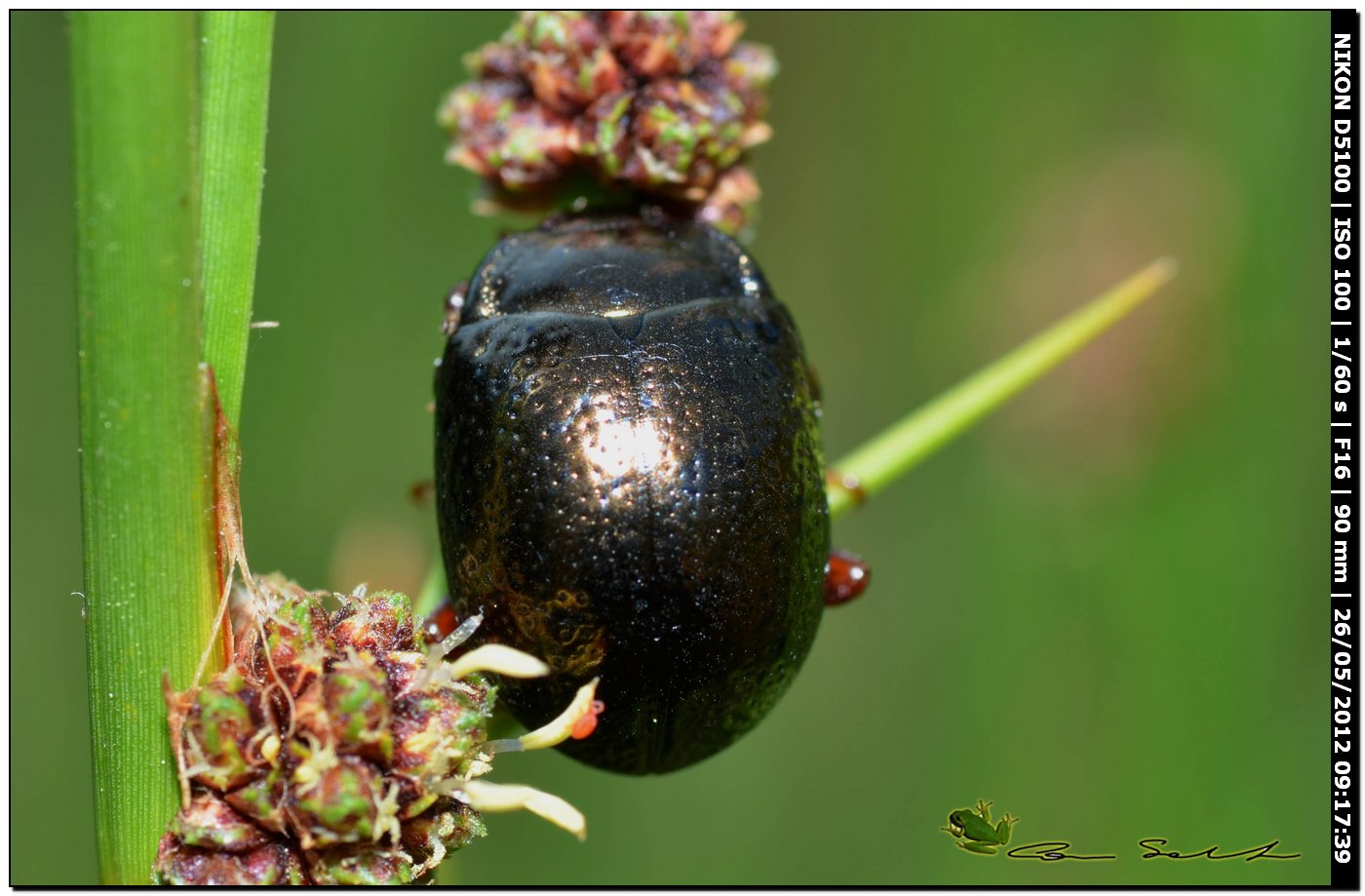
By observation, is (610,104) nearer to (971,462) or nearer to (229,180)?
(229,180)

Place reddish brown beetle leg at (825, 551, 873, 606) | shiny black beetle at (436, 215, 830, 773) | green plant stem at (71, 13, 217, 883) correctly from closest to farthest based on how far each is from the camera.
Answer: green plant stem at (71, 13, 217, 883) → shiny black beetle at (436, 215, 830, 773) → reddish brown beetle leg at (825, 551, 873, 606)

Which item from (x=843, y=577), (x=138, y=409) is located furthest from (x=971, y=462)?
(x=138, y=409)

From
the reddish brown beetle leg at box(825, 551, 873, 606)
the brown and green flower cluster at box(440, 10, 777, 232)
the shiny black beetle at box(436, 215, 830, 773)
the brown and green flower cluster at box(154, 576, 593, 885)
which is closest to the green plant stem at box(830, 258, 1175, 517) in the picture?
the shiny black beetle at box(436, 215, 830, 773)

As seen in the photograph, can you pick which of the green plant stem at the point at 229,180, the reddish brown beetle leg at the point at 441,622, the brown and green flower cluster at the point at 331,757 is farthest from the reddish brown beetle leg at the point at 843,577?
the green plant stem at the point at 229,180

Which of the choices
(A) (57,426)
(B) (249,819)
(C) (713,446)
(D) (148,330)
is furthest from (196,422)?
(A) (57,426)

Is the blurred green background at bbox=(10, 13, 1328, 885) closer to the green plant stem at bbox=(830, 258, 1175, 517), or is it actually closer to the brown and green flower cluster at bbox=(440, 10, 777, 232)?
the brown and green flower cluster at bbox=(440, 10, 777, 232)

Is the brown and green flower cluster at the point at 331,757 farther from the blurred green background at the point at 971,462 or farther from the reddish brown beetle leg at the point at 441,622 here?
the blurred green background at the point at 971,462
